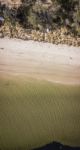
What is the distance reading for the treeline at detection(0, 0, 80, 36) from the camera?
27.7ft

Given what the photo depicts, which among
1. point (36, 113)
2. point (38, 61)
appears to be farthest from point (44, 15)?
point (36, 113)

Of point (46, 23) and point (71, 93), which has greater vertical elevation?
point (46, 23)

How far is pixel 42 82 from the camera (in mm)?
7215

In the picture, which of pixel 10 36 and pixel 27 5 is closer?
pixel 10 36

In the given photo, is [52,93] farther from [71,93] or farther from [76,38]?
[76,38]

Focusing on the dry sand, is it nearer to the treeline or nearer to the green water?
the green water

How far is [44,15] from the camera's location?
28.1ft

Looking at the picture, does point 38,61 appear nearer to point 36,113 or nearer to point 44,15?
point 36,113

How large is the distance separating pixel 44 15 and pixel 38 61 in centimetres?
159

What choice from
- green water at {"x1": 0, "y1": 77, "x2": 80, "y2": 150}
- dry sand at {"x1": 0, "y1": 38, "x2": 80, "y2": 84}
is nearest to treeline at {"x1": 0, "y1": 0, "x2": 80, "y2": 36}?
dry sand at {"x1": 0, "y1": 38, "x2": 80, "y2": 84}

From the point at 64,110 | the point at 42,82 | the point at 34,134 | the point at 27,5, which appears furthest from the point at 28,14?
the point at 34,134

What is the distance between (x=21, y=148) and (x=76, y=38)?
3631mm

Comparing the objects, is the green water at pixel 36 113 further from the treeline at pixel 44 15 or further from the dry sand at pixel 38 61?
the treeline at pixel 44 15

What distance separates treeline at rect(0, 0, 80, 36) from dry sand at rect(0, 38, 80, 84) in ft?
2.96
